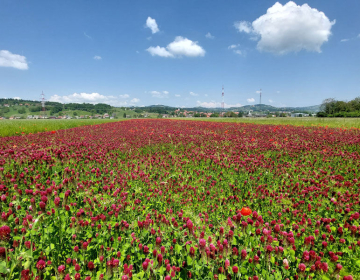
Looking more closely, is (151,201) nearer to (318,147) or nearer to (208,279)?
(208,279)

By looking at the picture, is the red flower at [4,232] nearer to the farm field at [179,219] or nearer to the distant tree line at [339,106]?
the farm field at [179,219]

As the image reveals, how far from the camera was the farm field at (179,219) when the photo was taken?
2141mm

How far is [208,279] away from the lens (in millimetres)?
2080

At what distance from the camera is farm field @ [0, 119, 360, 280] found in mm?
2141

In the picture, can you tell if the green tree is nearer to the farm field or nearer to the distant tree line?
the farm field

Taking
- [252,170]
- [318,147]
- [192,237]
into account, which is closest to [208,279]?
[192,237]

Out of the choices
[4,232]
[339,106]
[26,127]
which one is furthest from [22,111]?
[339,106]

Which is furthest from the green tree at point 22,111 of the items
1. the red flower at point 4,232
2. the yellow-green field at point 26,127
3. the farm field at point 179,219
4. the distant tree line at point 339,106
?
the distant tree line at point 339,106

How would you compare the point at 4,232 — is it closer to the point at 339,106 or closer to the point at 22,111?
the point at 339,106

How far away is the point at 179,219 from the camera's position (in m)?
3.34

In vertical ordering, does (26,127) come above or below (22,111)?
below

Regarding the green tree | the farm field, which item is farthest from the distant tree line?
the green tree

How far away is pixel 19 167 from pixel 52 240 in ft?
13.1

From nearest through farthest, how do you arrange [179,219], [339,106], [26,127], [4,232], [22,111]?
[4,232]
[179,219]
[26,127]
[339,106]
[22,111]
